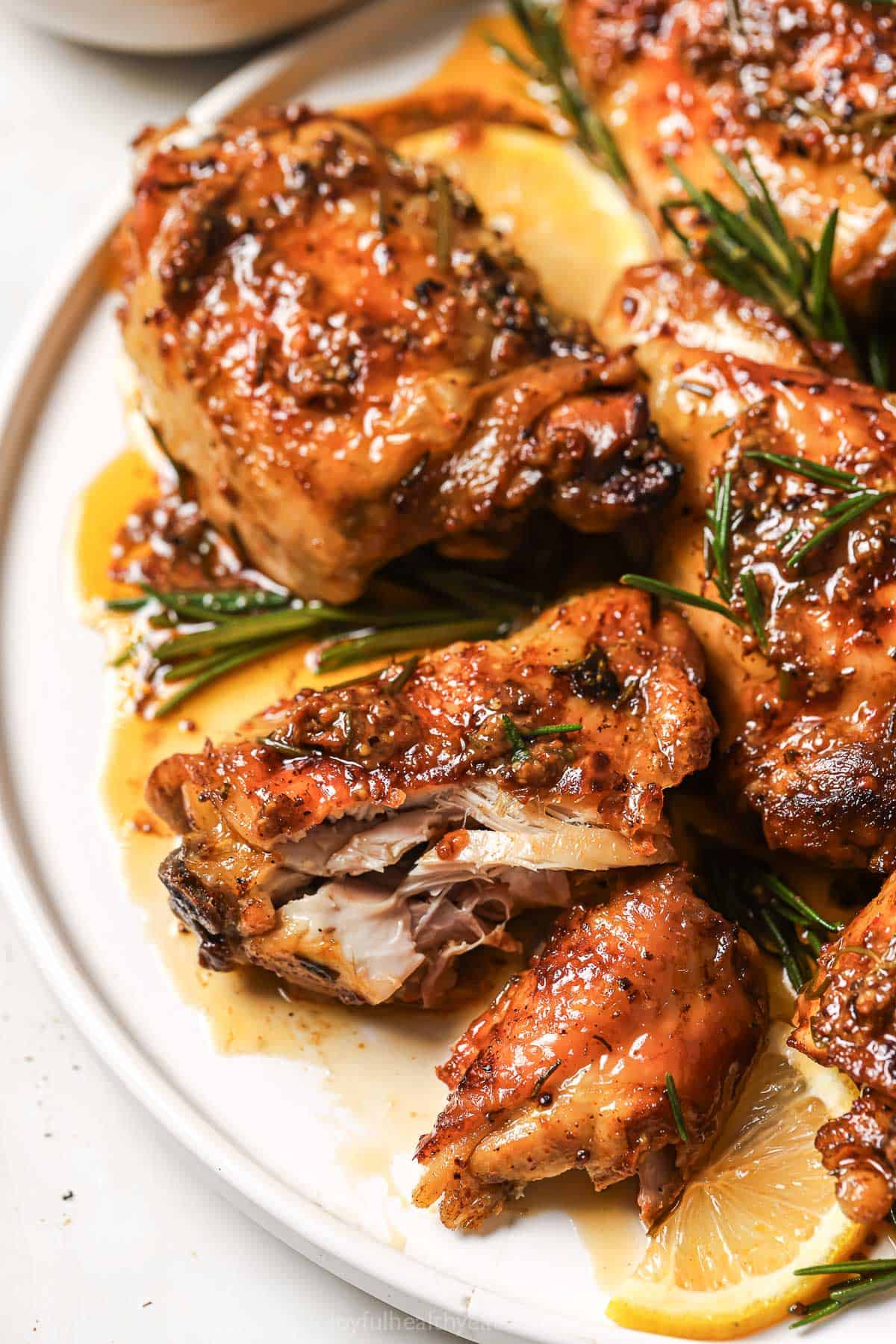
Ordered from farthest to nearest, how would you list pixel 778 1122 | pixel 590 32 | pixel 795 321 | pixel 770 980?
pixel 590 32, pixel 795 321, pixel 770 980, pixel 778 1122

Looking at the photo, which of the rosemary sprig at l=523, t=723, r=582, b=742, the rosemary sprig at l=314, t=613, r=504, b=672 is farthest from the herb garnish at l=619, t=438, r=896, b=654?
the rosemary sprig at l=314, t=613, r=504, b=672

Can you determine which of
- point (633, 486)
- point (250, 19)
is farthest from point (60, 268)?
point (633, 486)

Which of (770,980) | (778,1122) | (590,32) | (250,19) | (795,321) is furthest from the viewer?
(250,19)

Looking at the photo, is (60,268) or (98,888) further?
(60,268)

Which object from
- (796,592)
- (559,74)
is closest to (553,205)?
(559,74)

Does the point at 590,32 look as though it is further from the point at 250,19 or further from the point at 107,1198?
the point at 107,1198

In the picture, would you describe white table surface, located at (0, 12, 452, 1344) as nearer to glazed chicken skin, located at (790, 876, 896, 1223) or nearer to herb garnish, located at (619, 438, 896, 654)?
glazed chicken skin, located at (790, 876, 896, 1223)

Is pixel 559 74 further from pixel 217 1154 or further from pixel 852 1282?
pixel 852 1282
